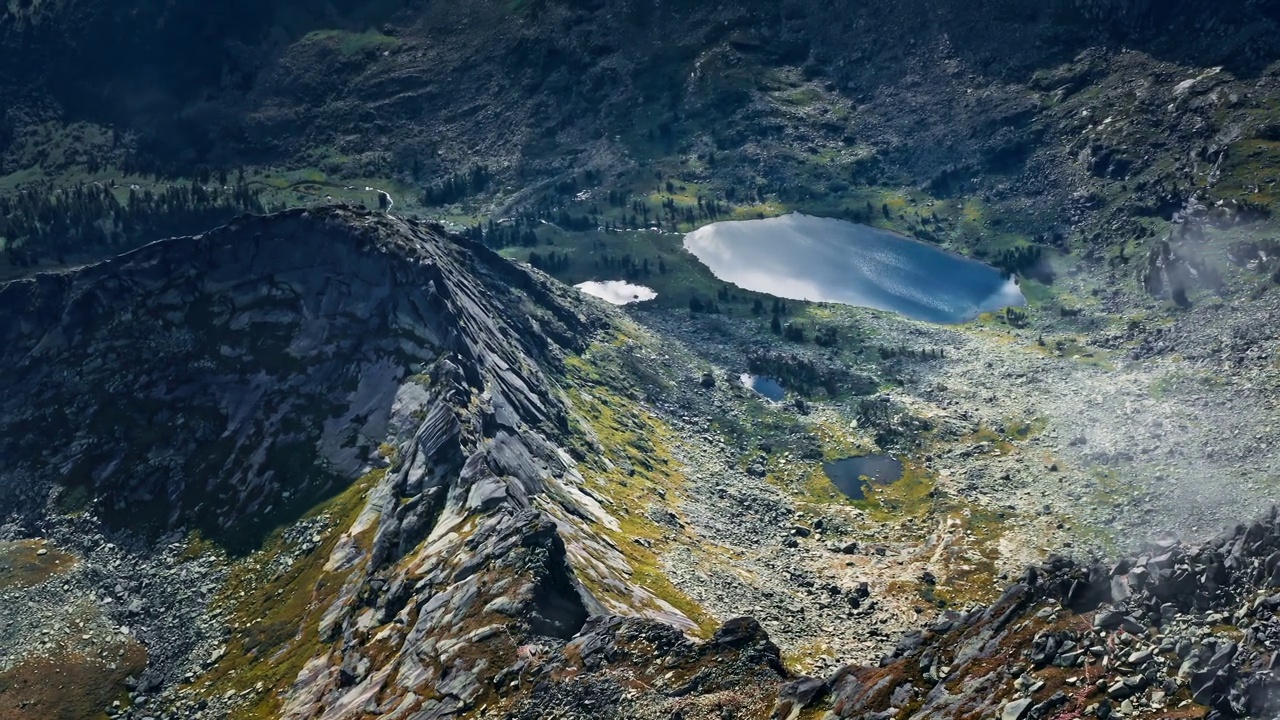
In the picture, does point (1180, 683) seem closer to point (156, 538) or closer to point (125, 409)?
point (156, 538)

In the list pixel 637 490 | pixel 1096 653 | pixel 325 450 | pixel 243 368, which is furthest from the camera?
pixel 637 490

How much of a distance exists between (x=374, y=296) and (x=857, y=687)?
371ft

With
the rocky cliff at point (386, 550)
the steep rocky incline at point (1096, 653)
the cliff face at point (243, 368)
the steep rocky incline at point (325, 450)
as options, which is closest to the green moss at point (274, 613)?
the steep rocky incline at point (325, 450)

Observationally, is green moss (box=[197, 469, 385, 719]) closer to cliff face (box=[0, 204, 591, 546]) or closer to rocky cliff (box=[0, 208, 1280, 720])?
rocky cliff (box=[0, 208, 1280, 720])

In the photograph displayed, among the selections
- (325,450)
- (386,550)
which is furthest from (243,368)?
(386,550)

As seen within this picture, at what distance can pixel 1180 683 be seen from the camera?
56.5 meters

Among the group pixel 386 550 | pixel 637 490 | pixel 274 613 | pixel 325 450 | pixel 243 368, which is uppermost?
pixel 243 368

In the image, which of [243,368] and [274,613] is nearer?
[274,613]

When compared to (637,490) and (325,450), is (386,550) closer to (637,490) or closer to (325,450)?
(325,450)

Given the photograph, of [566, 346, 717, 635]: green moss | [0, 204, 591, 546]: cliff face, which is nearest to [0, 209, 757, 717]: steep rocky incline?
[0, 204, 591, 546]: cliff face

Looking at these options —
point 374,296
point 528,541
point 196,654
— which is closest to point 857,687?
point 528,541

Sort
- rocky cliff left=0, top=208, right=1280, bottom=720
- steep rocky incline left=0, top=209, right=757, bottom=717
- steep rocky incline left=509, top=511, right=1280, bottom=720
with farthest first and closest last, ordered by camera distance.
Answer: steep rocky incline left=0, top=209, right=757, bottom=717
rocky cliff left=0, top=208, right=1280, bottom=720
steep rocky incline left=509, top=511, right=1280, bottom=720

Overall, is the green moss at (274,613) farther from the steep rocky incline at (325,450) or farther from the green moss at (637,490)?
the green moss at (637,490)

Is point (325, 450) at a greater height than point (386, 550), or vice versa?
point (325, 450)
